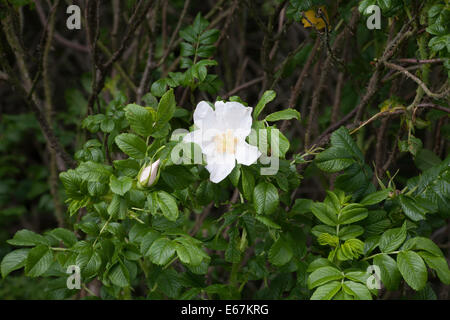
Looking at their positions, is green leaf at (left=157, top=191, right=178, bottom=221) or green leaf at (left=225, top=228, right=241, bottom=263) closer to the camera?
green leaf at (left=157, top=191, right=178, bottom=221)

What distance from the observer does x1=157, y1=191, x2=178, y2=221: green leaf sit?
83cm

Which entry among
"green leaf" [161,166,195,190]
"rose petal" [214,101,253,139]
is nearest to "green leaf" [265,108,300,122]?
"rose petal" [214,101,253,139]

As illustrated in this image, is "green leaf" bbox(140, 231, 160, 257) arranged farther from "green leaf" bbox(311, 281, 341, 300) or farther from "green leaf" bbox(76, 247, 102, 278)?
"green leaf" bbox(311, 281, 341, 300)

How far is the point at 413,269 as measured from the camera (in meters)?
0.85

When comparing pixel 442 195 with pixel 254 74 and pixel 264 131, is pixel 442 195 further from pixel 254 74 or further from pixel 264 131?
pixel 254 74

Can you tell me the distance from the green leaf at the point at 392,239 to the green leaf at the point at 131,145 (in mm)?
468

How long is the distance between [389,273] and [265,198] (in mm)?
258

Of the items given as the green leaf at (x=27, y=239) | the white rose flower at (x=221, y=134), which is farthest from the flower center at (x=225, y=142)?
the green leaf at (x=27, y=239)

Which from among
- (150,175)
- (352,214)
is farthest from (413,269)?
(150,175)

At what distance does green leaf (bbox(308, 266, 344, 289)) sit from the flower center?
26cm

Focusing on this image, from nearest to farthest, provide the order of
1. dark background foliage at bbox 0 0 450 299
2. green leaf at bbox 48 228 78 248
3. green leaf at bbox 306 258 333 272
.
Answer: green leaf at bbox 306 258 333 272
green leaf at bbox 48 228 78 248
dark background foliage at bbox 0 0 450 299

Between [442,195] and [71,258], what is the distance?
0.72 m

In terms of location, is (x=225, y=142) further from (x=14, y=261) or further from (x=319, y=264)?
(x=14, y=261)
